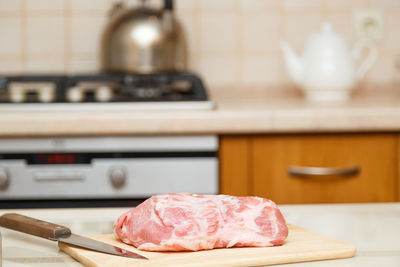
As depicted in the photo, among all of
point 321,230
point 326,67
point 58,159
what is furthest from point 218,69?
point 321,230

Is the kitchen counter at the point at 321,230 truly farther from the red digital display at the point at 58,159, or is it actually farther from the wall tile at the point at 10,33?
the wall tile at the point at 10,33

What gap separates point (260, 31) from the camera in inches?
85.6

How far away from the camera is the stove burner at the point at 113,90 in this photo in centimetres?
164

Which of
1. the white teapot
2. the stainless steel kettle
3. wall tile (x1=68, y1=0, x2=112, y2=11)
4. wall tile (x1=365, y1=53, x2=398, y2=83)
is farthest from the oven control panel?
wall tile (x1=365, y1=53, x2=398, y2=83)

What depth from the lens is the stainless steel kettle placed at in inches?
70.4

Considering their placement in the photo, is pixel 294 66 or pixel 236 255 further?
pixel 294 66

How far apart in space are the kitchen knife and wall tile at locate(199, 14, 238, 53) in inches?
60.0

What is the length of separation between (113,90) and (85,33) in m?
0.40

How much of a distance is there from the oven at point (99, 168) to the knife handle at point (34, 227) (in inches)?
31.2

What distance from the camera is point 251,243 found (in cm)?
62

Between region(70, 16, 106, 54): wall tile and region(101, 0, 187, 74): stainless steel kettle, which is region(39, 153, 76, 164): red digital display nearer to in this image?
region(101, 0, 187, 74): stainless steel kettle

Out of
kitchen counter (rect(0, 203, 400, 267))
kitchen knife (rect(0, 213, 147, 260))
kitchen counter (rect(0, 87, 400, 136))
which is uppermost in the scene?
kitchen counter (rect(0, 87, 400, 136))

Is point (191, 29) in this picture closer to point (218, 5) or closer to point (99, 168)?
point (218, 5)

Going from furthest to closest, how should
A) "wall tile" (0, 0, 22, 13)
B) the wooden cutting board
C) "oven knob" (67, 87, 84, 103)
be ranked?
1. "wall tile" (0, 0, 22, 13)
2. "oven knob" (67, 87, 84, 103)
3. the wooden cutting board
